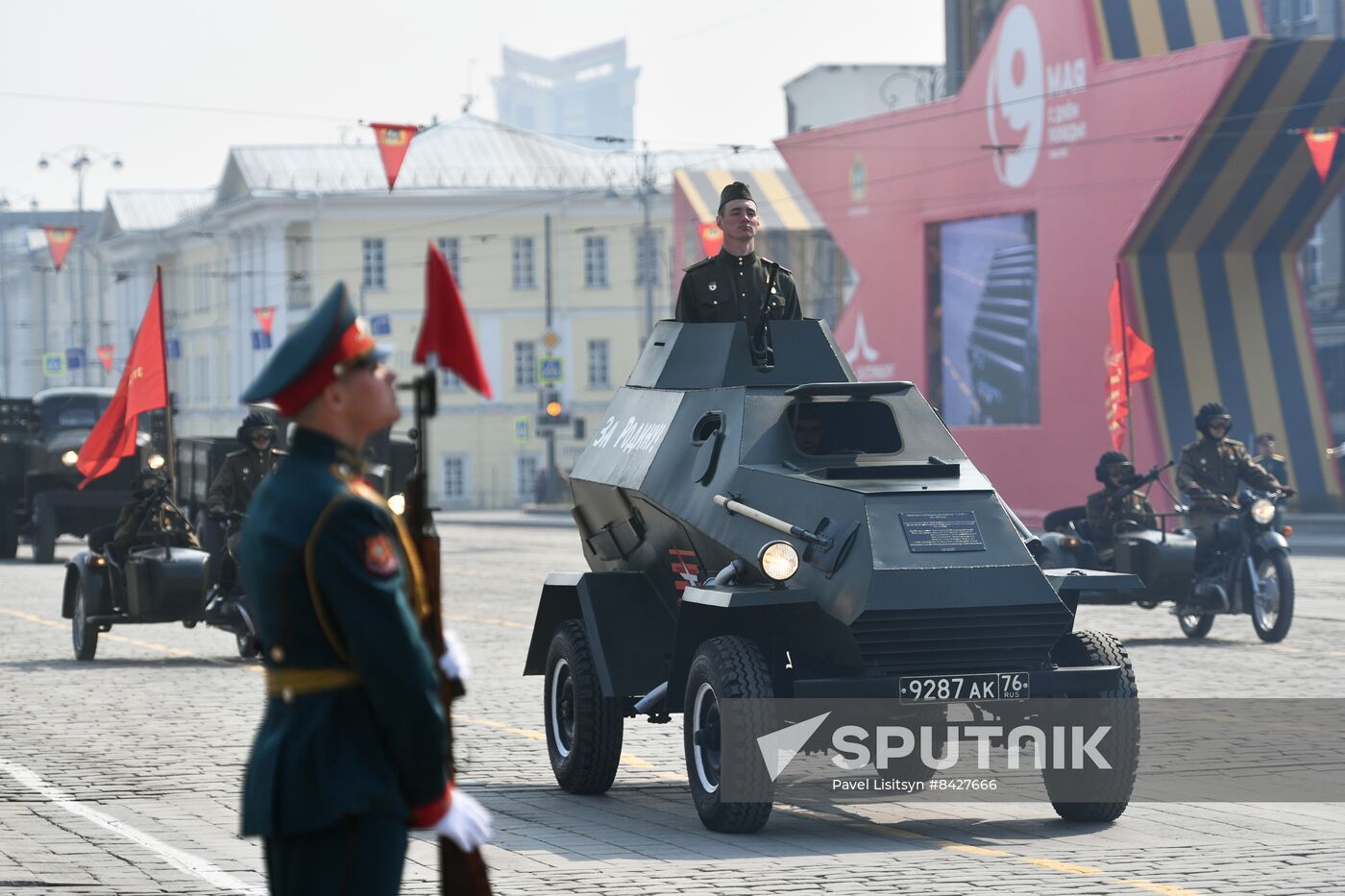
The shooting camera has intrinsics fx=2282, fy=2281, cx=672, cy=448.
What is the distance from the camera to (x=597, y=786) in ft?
33.6

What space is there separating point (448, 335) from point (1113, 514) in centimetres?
1460

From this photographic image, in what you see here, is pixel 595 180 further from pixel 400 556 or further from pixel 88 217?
pixel 400 556

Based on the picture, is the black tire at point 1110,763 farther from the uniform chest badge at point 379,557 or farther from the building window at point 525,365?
the building window at point 525,365

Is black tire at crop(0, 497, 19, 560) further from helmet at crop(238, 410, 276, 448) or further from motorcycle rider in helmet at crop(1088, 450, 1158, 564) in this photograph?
motorcycle rider in helmet at crop(1088, 450, 1158, 564)

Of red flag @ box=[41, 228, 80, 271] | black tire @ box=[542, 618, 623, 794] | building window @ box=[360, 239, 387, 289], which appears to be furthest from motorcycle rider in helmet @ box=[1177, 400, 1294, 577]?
building window @ box=[360, 239, 387, 289]

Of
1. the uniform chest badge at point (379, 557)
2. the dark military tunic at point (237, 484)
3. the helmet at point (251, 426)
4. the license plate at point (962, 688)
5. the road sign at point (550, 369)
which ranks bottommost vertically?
the license plate at point (962, 688)

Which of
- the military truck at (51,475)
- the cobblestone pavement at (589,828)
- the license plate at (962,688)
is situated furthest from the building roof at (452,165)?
the license plate at (962,688)

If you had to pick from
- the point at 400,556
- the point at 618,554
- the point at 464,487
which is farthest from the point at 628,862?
the point at 464,487

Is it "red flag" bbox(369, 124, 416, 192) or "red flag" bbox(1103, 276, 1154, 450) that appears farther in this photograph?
"red flag" bbox(369, 124, 416, 192)

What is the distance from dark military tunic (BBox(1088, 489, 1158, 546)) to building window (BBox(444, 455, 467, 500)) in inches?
2292

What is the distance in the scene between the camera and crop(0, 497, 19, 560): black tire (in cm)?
3281

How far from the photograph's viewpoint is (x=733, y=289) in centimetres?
1073

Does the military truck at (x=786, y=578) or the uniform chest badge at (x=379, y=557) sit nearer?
the uniform chest badge at (x=379, y=557)

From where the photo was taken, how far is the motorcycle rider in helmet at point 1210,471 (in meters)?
18.1
